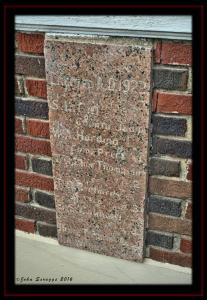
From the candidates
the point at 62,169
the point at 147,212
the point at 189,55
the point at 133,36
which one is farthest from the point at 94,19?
the point at 147,212

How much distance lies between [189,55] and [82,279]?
3.25 ft

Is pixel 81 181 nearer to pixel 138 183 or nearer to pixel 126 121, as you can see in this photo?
pixel 138 183

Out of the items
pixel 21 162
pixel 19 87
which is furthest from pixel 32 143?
pixel 19 87

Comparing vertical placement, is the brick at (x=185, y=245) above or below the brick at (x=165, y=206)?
below

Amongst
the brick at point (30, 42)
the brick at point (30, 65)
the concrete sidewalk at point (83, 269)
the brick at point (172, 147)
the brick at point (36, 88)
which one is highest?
the brick at point (30, 42)

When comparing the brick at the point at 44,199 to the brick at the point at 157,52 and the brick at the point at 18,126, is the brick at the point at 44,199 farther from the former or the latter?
the brick at the point at 157,52

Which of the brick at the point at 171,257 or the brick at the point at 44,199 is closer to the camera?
the brick at the point at 171,257

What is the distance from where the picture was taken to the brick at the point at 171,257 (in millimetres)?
1734

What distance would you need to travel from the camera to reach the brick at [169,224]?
1.67 metres

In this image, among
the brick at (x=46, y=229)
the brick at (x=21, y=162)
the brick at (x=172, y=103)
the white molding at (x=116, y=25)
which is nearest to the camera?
the white molding at (x=116, y=25)

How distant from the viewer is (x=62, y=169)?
5.58 feet

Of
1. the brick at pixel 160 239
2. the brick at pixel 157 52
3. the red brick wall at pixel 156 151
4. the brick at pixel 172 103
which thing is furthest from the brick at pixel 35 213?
the brick at pixel 157 52

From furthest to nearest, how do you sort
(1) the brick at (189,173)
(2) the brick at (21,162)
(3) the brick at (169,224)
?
(2) the brick at (21,162) < (3) the brick at (169,224) < (1) the brick at (189,173)

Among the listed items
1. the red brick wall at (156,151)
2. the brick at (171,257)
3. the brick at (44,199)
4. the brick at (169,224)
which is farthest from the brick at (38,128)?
the brick at (171,257)
